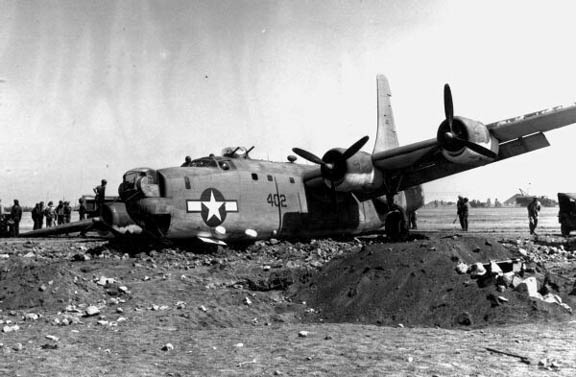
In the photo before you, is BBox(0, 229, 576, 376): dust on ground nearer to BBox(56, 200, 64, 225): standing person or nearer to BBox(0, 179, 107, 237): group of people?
BBox(0, 179, 107, 237): group of people

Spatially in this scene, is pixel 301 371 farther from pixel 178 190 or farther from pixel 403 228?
pixel 403 228

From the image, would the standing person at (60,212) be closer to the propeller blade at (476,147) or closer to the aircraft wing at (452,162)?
the aircraft wing at (452,162)

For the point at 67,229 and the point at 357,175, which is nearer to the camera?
the point at 357,175

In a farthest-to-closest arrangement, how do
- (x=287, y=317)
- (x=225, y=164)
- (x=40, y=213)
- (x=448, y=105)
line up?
1. (x=40, y=213)
2. (x=225, y=164)
3. (x=448, y=105)
4. (x=287, y=317)

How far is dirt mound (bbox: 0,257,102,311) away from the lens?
8.46m

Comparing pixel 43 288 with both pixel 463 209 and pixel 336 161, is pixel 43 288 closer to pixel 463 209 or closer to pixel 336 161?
pixel 336 161

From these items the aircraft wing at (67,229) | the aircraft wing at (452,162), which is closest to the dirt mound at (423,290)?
the aircraft wing at (452,162)

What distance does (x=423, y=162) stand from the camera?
16469mm

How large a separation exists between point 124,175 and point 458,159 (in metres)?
9.26

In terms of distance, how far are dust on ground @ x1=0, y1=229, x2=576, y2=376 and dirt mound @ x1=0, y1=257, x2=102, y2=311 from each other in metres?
0.03

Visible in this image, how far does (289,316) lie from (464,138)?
27.5 ft

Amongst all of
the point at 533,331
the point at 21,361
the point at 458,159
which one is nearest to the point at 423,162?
the point at 458,159

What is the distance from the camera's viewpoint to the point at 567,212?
75.3 feet

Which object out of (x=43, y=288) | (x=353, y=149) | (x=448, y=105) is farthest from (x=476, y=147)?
(x=43, y=288)
